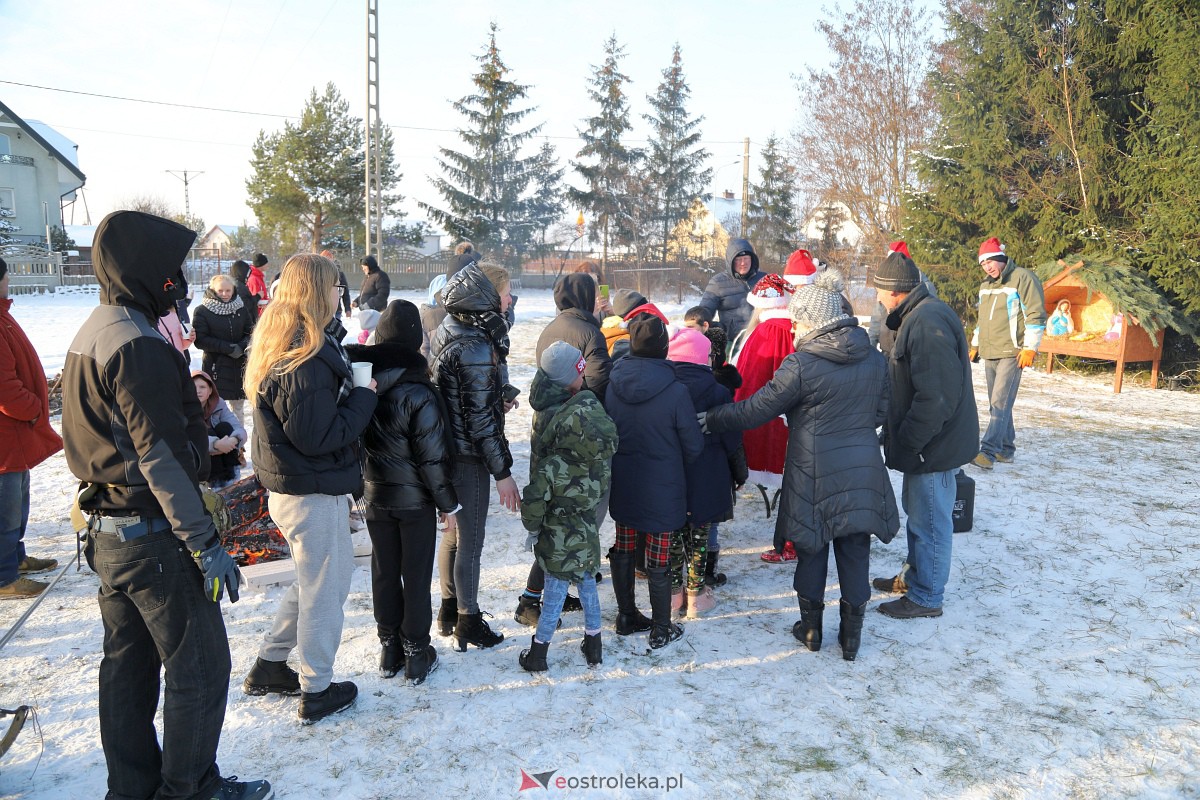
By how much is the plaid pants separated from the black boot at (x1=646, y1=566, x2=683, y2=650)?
0.15 ft

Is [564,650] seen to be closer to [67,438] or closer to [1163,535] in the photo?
[67,438]

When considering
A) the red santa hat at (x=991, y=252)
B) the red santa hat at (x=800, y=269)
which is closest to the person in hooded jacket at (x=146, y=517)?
the red santa hat at (x=800, y=269)

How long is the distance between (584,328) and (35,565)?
3833 mm

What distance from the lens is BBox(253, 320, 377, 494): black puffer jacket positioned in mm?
2764

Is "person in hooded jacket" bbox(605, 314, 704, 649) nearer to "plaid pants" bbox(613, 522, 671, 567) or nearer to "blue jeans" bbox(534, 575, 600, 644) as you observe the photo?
"plaid pants" bbox(613, 522, 671, 567)

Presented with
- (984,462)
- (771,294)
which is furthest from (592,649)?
(984,462)

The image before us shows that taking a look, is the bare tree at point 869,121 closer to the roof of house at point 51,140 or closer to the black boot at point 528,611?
the black boot at point 528,611

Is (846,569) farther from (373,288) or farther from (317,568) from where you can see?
(373,288)

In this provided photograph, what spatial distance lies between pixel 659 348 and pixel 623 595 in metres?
1.36

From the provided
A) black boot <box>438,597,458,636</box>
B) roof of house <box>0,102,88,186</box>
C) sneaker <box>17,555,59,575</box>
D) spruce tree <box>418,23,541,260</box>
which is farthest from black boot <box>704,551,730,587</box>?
roof of house <box>0,102,88,186</box>

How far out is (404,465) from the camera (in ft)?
10.6

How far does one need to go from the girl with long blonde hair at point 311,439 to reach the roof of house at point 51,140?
42315 mm

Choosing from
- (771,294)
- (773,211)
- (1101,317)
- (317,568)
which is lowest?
(317,568)

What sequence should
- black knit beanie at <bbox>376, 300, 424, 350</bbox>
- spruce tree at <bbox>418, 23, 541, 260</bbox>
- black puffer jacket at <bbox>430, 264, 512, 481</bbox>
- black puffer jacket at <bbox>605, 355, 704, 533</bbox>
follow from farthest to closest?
spruce tree at <bbox>418, 23, 541, 260</bbox> < black puffer jacket at <bbox>605, 355, 704, 533</bbox> < black puffer jacket at <bbox>430, 264, 512, 481</bbox> < black knit beanie at <bbox>376, 300, 424, 350</bbox>
